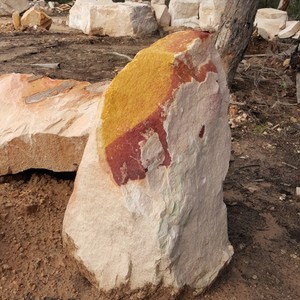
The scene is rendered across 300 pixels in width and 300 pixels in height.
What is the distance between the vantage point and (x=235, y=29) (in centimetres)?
561

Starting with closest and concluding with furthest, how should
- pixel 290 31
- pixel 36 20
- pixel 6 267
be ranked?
pixel 6 267 < pixel 290 31 < pixel 36 20

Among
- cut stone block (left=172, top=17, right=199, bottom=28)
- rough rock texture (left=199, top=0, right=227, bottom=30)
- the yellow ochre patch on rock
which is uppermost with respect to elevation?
the yellow ochre patch on rock

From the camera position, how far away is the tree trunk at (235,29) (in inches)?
219

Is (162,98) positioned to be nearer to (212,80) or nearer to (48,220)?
(212,80)

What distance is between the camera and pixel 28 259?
264 centimetres

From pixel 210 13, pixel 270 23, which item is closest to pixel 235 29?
pixel 270 23

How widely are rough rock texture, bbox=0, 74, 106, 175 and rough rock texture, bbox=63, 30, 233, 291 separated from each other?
48 centimetres

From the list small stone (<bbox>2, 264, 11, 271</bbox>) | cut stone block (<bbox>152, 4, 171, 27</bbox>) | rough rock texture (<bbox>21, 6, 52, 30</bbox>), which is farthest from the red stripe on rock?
cut stone block (<bbox>152, 4, 171, 27</bbox>)

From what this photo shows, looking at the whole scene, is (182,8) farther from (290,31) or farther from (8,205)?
(8,205)

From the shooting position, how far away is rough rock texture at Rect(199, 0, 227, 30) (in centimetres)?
1063

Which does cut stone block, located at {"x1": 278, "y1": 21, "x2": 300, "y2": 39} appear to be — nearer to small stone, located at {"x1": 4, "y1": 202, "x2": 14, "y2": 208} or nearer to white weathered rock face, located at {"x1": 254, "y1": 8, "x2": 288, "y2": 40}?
white weathered rock face, located at {"x1": 254, "y1": 8, "x2": 288, "y2": 40}

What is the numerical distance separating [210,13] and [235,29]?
547 centimetres

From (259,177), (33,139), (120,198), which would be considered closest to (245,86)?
(259,177)

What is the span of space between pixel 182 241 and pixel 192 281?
0.22 metres
